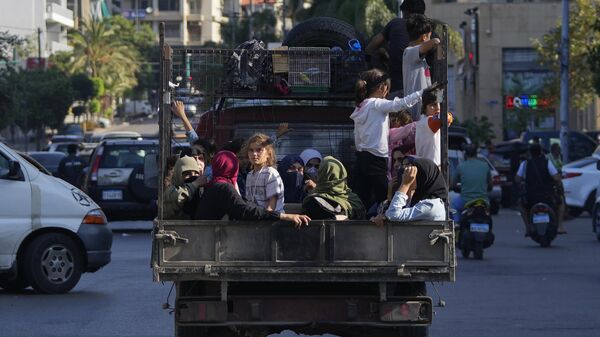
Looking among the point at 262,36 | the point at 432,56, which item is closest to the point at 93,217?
the point at 432,56

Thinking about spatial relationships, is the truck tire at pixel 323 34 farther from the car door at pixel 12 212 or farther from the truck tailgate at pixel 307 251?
the truck tailgate at pixel 307 251

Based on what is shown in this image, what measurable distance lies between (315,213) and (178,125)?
335 cm

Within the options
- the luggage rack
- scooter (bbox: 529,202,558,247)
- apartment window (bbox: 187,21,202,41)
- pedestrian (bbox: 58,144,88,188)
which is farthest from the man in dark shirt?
apartment window (bbox: 187,21,202,41)

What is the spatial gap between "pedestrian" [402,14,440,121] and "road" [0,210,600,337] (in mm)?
2767

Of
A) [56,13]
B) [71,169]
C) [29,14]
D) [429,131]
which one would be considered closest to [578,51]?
[29,14]

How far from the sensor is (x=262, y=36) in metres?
84.6

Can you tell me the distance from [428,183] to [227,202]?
134 cm

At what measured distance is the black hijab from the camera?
28.9 ft

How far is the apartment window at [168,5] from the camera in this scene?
16288 centimetres

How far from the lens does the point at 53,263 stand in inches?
598

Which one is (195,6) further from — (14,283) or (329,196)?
(329,196)

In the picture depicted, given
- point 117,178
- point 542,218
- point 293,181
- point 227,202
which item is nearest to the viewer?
point 227,202

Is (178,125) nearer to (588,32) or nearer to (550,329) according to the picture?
(550,329)

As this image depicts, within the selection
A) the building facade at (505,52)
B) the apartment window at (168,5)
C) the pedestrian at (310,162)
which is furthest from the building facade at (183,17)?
the pedestrian at (310,162)
